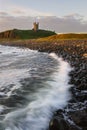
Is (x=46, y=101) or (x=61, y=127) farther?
(x=46, y=101)

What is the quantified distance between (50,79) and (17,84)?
183 centimetres

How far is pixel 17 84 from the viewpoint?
12.2 m

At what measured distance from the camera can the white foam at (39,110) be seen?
712cm

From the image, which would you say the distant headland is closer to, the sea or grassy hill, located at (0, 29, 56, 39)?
grassy hill, located at (0, 29, 56, 39)

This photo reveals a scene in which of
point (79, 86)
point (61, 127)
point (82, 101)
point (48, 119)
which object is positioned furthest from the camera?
point (79, 86)

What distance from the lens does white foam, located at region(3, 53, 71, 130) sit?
7.12m

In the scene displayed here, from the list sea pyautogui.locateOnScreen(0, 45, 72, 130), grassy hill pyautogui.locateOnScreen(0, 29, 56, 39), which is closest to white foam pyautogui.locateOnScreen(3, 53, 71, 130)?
sea pyautogui.locateOnScreen(0, 45, 72, 130)

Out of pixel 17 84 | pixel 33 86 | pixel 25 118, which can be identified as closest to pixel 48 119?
pixel 25 118

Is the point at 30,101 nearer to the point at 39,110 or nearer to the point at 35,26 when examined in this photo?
the point at 39,110

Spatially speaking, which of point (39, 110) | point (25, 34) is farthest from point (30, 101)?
point (25, 34)

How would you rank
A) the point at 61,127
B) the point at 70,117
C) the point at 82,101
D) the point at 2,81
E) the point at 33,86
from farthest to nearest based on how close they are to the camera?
the point at 2,81 → the point at 33,86 → the point at 82,101 → the point at 70,117 → the point at 61,127

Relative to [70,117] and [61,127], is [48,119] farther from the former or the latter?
[61,127]

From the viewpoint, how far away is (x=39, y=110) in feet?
26.9

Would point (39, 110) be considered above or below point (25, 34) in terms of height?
above
